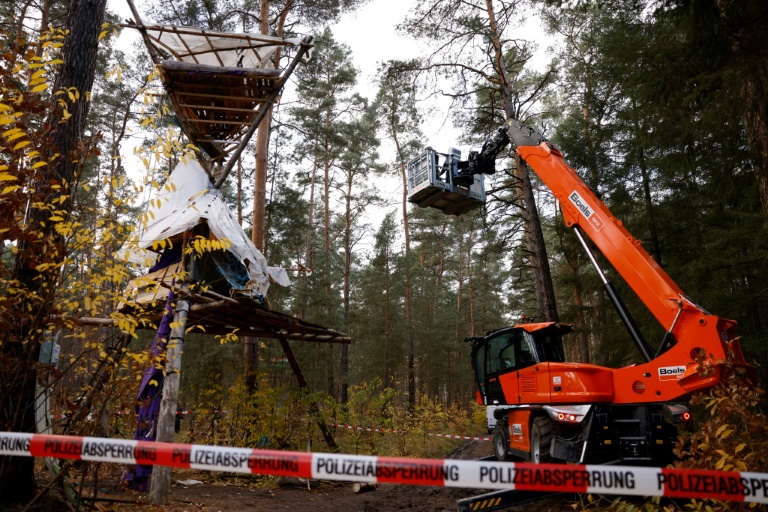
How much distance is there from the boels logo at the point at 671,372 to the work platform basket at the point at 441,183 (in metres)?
4.66

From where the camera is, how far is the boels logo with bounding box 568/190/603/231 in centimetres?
644

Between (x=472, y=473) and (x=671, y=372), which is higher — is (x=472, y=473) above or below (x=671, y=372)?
below

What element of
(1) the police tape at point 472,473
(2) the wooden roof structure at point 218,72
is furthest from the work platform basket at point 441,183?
(1) the police tape at point 472,473

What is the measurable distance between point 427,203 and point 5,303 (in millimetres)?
6880

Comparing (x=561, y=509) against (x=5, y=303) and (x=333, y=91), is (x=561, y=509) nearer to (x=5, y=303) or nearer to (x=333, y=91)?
(x=5, y=303)

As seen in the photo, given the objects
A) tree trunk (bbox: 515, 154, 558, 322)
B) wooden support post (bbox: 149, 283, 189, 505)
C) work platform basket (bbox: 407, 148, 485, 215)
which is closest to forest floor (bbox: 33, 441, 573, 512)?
wooden support post (bbox: 149, 283, 189, 505)

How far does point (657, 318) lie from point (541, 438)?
2.32 m

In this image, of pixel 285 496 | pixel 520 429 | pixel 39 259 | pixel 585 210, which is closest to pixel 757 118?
pixel 585 210

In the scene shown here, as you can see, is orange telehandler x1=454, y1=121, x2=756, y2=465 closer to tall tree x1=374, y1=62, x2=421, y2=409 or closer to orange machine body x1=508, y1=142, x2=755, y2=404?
orange machine body x1=508, y1=142, x2=755, y2=404

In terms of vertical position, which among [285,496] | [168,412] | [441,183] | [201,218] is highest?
[441,183]

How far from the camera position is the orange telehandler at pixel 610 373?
5109mm

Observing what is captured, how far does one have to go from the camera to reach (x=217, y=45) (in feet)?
23.9

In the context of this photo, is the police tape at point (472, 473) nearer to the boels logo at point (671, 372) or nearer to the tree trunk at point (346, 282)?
the boels logo at point (671, 372)

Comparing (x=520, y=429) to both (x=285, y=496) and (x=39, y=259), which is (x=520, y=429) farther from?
(x=39, y=259)
